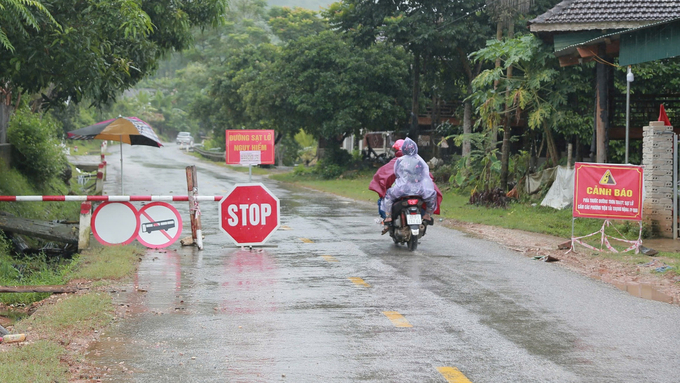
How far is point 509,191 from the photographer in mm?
23703

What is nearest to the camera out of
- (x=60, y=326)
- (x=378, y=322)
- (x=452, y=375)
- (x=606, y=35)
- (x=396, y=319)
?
(x=452, y=375)

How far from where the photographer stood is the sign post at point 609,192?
13.2 meters

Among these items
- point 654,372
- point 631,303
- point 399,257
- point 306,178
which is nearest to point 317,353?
point 654,372

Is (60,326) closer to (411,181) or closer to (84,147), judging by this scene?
(411,181)

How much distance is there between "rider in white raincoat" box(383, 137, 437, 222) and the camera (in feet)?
43.3

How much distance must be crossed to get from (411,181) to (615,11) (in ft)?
28.6

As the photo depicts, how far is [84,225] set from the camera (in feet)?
40.9

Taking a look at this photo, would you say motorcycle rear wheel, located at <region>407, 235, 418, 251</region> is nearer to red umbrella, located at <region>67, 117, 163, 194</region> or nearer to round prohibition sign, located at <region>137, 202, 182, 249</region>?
round prohibition sign, located at <region>137, 202, 182, 249</region>

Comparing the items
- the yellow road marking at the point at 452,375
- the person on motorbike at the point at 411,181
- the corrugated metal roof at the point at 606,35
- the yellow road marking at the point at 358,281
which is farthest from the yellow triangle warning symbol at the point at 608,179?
the yellow road marking at the point at 452,375

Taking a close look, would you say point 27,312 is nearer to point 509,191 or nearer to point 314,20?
point 509,191

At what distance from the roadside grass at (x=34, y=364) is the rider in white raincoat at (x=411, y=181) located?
779cm

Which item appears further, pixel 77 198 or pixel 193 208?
pixel 193 208

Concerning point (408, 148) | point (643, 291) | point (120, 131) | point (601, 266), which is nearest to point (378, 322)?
point (643, 291)

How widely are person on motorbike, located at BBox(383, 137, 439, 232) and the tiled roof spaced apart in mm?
7930
